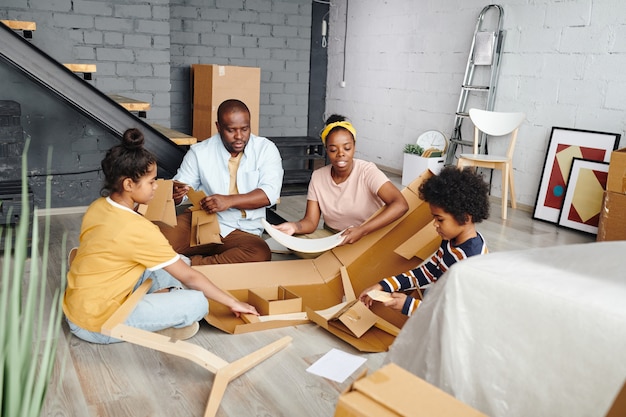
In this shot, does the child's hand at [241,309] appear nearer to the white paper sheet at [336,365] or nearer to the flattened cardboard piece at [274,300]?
the flattened cardboard piece at [274,300]

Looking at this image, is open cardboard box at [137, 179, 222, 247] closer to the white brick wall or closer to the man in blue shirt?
the man in blue shirt

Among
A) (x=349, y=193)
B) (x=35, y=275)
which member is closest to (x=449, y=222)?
(x=349, y=193)

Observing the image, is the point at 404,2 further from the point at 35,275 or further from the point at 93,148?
the point at 35,275

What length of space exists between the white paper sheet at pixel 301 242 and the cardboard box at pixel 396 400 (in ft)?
5.09

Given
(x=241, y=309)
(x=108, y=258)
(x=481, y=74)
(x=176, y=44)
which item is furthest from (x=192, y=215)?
(x=176, y=44)

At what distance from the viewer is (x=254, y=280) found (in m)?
2.46

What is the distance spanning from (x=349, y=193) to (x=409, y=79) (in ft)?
11.6

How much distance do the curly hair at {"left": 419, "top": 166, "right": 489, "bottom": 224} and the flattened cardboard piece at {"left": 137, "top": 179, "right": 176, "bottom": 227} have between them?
1.25 m

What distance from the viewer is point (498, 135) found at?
→ 477cm

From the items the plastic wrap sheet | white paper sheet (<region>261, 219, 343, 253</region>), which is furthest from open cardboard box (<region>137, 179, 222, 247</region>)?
the plastic wrap sheet

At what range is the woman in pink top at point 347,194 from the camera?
2.55m

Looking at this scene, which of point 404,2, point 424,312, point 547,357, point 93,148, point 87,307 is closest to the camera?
point 547,357

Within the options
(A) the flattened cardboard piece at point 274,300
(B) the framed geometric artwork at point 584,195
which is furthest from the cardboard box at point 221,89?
(A) the flattened cardboard piece at point 274,300

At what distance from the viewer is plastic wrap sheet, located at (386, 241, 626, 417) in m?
0.84
